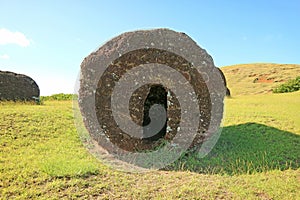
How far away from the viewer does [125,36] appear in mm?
7258

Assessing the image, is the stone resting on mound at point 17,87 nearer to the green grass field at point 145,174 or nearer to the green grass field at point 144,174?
the green grass field at point 145,174

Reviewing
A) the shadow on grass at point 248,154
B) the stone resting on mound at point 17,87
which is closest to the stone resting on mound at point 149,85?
the shadow on grass at point 248,154

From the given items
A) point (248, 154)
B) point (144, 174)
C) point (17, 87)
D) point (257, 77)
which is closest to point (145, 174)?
point (144, 174)

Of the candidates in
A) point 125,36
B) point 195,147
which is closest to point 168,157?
point 195,147

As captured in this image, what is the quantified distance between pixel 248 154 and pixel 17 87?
449 inches

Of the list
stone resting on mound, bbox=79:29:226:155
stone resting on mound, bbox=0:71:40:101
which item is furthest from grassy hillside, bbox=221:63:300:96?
stone resting on mound, bbox=79:29:226:155

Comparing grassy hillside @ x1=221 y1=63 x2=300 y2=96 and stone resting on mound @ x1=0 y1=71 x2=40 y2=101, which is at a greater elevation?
grassy hillside @ x1=221 y1=63 x2=300 y2=96

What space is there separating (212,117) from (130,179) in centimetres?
272

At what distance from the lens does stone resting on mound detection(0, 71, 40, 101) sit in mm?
14234

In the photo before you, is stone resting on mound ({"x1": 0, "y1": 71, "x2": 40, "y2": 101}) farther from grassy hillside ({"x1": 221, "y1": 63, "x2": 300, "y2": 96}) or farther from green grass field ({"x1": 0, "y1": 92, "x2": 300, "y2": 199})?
grassy hillside ({"x1": 221, "y1": 63, "x2": 300, "y2": 96})

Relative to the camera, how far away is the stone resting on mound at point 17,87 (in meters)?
14.2

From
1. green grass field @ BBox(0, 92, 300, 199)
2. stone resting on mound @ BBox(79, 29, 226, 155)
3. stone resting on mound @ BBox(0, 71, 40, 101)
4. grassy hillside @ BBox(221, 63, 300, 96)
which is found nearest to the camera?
green grass field @ BBox(0, 92, 300, 199)

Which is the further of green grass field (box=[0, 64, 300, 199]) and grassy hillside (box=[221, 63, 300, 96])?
grassy hillside (box=[221, 63, 300, 96])

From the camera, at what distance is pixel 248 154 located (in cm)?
706
